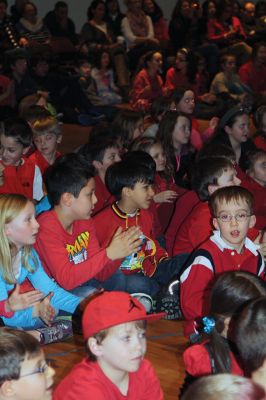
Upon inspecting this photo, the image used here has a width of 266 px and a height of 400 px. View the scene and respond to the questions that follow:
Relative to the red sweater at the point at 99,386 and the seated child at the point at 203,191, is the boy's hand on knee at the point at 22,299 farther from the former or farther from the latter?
the seated child at the point at 203,191

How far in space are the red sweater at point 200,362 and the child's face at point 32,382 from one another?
63 centimetres

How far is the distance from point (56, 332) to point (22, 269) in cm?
36

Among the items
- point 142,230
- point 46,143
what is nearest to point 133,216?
point 142,230

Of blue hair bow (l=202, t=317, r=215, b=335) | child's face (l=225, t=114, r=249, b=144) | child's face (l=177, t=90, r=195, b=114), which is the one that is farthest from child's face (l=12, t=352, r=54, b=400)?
child's face (l=177, t=90, r=195, b=114)

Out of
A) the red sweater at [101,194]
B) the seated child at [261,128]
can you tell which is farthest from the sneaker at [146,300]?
the seated child at [261,128]

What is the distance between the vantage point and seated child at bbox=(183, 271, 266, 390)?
2926 mm

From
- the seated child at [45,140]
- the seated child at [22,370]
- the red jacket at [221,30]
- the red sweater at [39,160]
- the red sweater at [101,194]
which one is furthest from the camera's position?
the red jacket at [221,30]

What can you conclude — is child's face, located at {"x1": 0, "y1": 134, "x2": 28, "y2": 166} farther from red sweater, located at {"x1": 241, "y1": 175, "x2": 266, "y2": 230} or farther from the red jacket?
the red jacket

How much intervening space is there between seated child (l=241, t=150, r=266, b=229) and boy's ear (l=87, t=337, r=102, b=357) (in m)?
2.78

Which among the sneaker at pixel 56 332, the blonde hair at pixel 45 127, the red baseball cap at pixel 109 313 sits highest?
the red baseball cap at pixel 109 313

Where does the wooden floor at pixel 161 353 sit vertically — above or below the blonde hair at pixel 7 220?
below

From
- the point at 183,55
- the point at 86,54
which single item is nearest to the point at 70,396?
the point at 183,55

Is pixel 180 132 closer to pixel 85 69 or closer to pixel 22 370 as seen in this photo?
pixel 22 370

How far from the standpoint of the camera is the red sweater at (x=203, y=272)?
3768 millimetres
